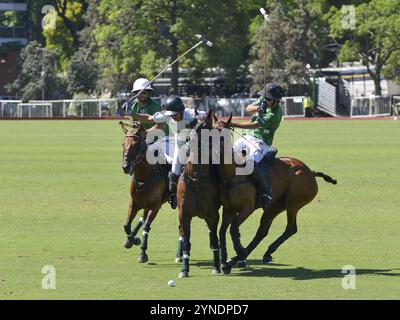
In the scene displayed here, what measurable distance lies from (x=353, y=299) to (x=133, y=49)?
6162cm

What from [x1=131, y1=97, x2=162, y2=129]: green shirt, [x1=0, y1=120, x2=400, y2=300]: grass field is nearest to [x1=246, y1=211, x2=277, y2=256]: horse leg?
[x1=0, y1=120, x2=400, y2=300]: grass field

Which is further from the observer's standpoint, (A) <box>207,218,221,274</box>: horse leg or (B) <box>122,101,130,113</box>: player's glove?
(B) <box>122,101,130,113</box>: player's glove

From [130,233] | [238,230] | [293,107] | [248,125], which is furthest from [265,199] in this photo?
[293,107]

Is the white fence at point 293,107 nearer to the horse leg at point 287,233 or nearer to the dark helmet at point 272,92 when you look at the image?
the horse leg at point 287,233

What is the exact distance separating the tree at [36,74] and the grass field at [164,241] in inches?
1886

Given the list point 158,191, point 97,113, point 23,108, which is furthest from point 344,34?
point 158,191

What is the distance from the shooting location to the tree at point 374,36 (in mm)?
66938

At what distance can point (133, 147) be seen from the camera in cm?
1402

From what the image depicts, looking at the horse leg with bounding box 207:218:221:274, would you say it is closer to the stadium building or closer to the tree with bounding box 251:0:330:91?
the tree with bounding box 251:0:330:91

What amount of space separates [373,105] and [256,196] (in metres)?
53.2

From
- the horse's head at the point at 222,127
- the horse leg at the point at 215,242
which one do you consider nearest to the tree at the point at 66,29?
the horse leg at the point at 215,242

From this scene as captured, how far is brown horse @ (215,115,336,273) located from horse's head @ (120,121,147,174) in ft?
4.48

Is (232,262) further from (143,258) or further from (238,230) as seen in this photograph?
(143,258)

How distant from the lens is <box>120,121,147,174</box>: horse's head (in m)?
13.9
